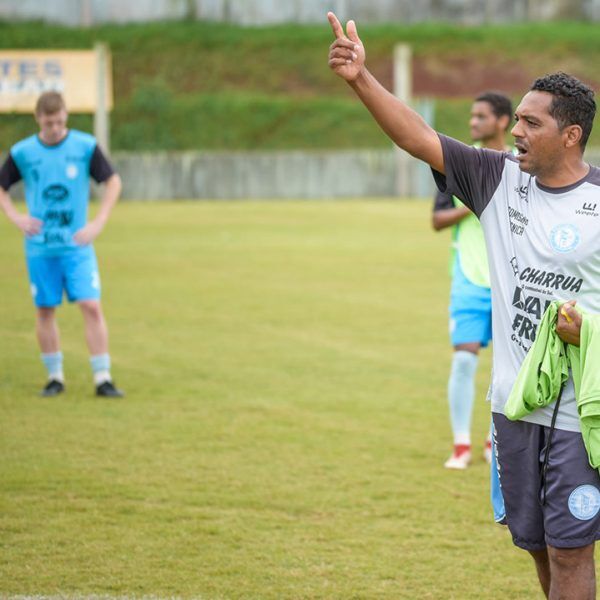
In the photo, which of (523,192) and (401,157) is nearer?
(523,192)

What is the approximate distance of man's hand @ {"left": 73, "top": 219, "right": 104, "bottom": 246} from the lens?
33.2ft

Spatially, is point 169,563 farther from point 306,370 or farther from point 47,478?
point 306,370

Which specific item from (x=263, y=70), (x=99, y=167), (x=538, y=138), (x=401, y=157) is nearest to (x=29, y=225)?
(x=99, y=167)

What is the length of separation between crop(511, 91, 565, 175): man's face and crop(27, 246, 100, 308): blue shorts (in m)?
6.44

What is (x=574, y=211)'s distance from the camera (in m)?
4.35

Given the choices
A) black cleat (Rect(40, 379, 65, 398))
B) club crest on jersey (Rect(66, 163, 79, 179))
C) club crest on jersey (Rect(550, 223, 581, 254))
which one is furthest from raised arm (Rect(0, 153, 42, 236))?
club crest on jersey (Rect(550, 223, 581, 254))

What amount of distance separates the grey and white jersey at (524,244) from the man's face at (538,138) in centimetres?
11

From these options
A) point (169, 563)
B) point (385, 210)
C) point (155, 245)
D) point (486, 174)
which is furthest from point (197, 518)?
point (385, 210)

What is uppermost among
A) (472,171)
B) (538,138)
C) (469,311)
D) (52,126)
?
(538,138)

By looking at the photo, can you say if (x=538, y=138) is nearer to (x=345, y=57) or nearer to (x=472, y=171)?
(x=472, y=171)

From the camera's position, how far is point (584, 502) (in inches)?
167

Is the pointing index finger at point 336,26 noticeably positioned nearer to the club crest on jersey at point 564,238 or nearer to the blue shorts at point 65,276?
the club crest on jersey at point 564,238

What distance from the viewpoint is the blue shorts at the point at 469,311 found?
26.9 feet

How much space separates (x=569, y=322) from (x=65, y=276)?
679cm
